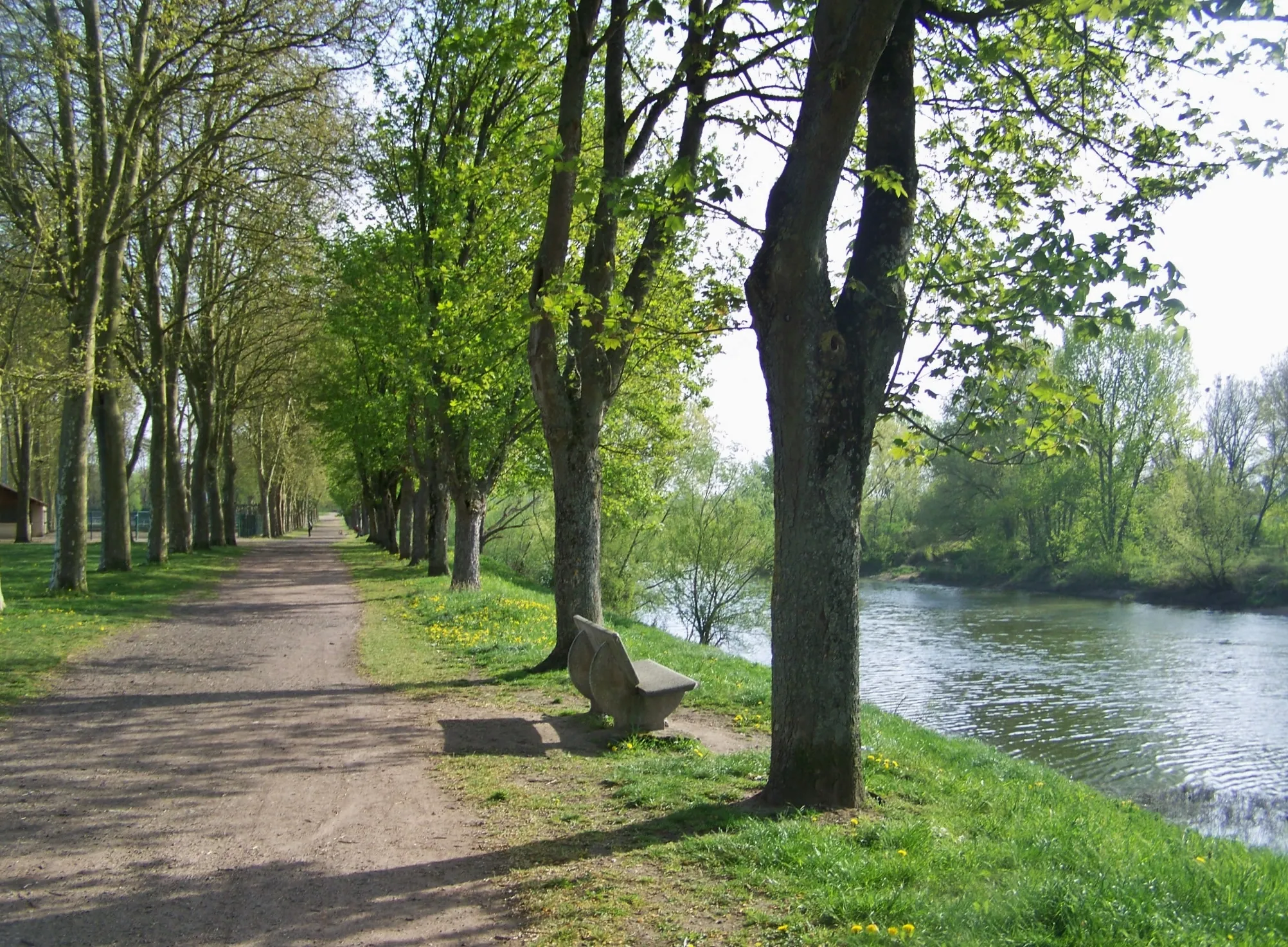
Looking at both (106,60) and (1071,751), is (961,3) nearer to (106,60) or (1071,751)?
(1071,751)

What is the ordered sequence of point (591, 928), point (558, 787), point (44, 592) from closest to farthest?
point (591, 928) < point (558, 787) < point (44, 592)

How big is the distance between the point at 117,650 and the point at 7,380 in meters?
6.38

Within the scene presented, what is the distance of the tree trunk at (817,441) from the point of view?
5.82m

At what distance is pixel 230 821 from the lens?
19.5 feet

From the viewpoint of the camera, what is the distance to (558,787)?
264 inches

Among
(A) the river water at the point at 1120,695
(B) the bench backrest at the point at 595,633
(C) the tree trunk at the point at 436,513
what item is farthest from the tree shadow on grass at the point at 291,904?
(C) the tree trunk at the point at 436,513

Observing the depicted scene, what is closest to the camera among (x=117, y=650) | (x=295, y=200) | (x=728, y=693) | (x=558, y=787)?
(x=558, y=787)

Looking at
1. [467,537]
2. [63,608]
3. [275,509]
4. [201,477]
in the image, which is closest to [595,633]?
[63,608]

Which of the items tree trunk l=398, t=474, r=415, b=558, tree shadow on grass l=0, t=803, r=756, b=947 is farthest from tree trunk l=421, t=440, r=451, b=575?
tree shadow on grass l=0, t=803, r=756, b=947

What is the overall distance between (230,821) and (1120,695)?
19948 mm

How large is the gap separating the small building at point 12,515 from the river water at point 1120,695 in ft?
109

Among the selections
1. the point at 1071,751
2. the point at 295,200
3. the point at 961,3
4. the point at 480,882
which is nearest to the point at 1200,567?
the point at 1071,751

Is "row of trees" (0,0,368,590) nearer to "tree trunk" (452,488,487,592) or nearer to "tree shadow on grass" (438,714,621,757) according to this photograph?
"tree trunk" (452,488,487,592)

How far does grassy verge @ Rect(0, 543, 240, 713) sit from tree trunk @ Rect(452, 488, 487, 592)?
214 inches
